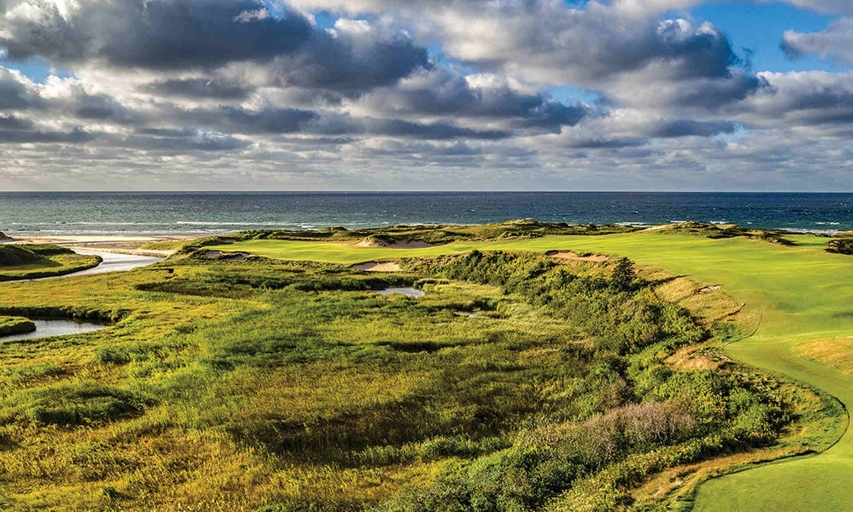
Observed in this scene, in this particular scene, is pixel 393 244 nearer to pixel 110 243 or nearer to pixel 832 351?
pixel 832 351

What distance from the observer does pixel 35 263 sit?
68.5 metres

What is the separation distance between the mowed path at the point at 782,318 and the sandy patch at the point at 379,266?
476 inches

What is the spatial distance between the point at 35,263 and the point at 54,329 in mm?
41550

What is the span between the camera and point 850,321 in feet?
68.7

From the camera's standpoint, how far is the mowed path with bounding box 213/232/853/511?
31.8 feet

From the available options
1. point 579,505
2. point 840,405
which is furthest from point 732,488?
point 840,405

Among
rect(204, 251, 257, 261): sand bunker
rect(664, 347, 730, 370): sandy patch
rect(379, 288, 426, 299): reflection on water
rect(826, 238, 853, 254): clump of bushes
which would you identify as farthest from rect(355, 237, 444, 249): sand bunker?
rect(664, 347, 730, 370): sandy patch

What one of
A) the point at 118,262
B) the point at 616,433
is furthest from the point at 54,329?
the point at 118,262

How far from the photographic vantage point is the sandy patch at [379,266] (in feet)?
184

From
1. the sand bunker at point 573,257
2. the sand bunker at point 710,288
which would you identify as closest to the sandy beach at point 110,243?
the sand bunker at point 573,257

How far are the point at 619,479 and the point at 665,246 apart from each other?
38.5m

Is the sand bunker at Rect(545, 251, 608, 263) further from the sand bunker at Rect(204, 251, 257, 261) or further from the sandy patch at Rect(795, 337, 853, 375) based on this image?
the sand bunker at Rect(204, 251, 257, 261)

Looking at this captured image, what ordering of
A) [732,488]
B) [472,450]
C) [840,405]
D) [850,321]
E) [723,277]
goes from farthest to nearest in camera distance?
[723,277], [850,321], [472,450], [840,405], [732,488]

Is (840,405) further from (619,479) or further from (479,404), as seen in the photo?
(479,404)
